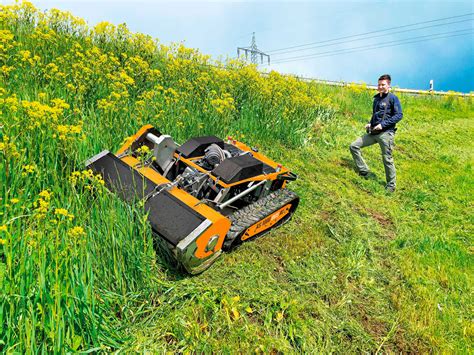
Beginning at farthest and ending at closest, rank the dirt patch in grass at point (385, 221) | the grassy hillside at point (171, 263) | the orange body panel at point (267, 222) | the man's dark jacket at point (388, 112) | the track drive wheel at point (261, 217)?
the man's dark jacket at point (388, 112) < the dirt patch in grass at point (385, 221) < the orange body panel at point (267, 222) < the track drive wheel at point (261, 217) < the grassy hillside at point (171, 263)

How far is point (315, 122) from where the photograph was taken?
11070mm

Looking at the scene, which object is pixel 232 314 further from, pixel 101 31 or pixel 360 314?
pixel 101 31

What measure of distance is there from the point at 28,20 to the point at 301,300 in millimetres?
8151

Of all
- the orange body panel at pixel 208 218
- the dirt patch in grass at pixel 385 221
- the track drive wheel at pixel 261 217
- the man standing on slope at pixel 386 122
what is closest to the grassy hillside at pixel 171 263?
the dirt patch in grass at pixel 385 221

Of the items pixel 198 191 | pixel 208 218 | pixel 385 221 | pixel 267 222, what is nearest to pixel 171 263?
pixel 208 218

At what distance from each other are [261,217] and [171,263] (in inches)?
46.7

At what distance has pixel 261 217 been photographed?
4.55 metres

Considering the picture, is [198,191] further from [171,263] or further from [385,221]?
[385,221]

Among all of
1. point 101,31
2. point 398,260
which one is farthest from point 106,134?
point 101,31

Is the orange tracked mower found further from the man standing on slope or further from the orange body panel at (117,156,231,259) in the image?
the man standing on slope

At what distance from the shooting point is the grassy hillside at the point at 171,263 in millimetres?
2844

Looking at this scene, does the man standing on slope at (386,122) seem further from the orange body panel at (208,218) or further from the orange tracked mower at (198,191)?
the orange body panel at (208,218)

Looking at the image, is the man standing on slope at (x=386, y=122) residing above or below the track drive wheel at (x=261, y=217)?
above

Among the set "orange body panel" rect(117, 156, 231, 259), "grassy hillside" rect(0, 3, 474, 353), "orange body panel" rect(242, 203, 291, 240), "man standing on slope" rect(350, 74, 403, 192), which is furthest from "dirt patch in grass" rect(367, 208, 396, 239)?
"orange body panel" rect(117, 156, 231, 259)
